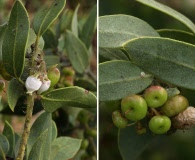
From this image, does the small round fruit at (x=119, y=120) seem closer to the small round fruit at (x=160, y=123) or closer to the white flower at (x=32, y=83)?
the small round fruit at (x=160, y=123)

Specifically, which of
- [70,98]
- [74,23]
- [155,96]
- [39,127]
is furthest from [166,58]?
[74,23]

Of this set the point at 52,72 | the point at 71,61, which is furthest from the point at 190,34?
the point at 71,61

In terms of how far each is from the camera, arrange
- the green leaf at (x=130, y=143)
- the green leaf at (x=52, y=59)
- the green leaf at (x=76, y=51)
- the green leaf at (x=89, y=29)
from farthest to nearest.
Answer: the green leaf at (x=89, y=29) < the green leaf at (x=76, y=51) < the green leaf at (x=52, y=59) < the green leaf at (x=130, y=143)

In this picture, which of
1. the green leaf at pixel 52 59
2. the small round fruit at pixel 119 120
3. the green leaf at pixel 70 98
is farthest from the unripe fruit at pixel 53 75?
the green leaf at pixel 52 59

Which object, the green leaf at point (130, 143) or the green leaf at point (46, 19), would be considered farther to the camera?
the green leaf at point (130, 143)

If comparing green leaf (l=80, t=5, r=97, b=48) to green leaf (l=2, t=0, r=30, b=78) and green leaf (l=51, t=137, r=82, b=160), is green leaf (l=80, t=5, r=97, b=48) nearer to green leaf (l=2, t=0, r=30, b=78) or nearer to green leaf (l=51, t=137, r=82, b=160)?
green leaf (l=51, t=137, r=82, b=160)

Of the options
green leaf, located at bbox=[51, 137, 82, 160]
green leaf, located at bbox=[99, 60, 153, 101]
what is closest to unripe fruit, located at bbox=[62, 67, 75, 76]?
green leaf, located at bbox=[51, 137, 82, 160]

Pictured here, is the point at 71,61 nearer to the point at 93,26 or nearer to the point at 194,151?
the point at 93,26
